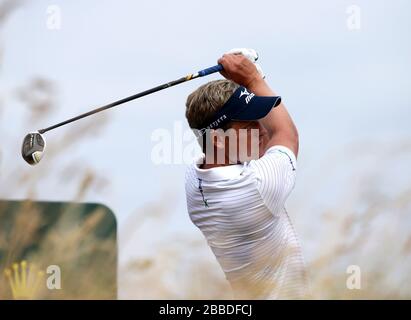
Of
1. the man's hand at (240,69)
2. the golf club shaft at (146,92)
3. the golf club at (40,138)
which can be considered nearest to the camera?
the man's hand at (240,69)

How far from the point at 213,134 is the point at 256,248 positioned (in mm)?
338

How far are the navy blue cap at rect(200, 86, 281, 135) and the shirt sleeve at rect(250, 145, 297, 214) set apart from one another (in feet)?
0.38

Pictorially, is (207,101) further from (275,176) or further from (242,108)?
(275,176)

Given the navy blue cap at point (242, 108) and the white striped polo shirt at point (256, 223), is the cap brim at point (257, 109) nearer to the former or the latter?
the navy blue cap at point (242, 108)

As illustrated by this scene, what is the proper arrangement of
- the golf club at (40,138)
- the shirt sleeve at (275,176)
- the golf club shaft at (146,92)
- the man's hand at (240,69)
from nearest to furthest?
the shirt sleeve at (275,176) < the man's hand at (240,69) < the golf club shaft at (146,92) < the golf club at (40,138)

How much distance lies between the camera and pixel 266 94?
2.66 m

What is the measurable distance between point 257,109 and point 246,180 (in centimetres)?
20

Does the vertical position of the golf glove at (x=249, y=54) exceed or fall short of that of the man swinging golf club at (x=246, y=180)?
it exceeds it

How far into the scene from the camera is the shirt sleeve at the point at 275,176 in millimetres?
2533

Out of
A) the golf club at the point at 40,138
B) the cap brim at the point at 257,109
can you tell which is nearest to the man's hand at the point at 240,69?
the cap brim at the point at 257,109

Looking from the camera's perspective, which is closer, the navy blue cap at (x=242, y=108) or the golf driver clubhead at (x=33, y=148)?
the navy blue cap at (x=242, y=108)

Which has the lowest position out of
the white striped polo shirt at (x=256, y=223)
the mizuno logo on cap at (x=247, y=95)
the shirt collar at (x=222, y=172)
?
the white striped polo shirt at (x=256, y=223)

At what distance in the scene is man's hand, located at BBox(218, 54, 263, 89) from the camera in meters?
2.65
